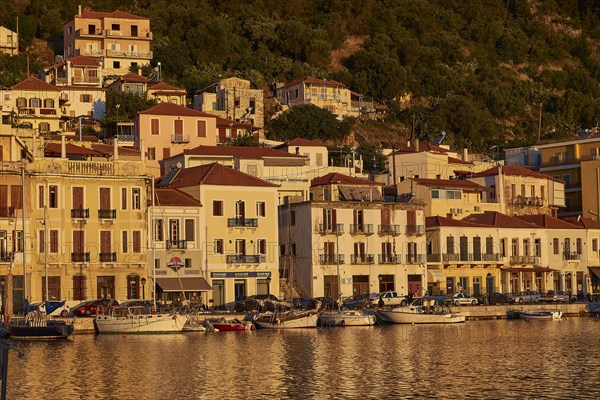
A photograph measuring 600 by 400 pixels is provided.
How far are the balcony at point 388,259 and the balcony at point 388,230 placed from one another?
1.55 metres

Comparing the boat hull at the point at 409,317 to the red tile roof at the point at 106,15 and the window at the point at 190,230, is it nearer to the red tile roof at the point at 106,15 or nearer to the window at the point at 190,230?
the window at the point at 190,230

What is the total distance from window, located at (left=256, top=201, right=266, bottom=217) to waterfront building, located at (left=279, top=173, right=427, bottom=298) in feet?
7.44

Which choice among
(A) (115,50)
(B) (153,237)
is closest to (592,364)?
(B) (153,237)

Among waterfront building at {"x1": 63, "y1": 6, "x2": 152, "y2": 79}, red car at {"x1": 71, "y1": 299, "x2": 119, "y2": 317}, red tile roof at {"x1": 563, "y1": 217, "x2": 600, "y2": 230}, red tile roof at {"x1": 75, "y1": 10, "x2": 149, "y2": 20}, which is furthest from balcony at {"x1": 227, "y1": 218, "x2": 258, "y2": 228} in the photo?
red tile roof at {"x1": 75, "y1": 10, "x2": 149, "y2": 20}

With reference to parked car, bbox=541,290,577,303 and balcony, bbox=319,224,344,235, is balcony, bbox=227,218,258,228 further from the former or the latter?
parked car, bbox=541,290,577,303

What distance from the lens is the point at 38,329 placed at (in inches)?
2447

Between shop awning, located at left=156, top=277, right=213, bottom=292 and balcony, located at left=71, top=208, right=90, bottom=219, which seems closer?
balcony, located at left=71, top=208, right=90, bottom=219

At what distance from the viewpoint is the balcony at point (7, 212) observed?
7281 centimetres

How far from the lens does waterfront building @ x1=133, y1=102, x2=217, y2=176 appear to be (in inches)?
4190

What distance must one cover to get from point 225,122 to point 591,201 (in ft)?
115

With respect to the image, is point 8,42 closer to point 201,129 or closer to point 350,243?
point 201,129

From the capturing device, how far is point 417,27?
174 m

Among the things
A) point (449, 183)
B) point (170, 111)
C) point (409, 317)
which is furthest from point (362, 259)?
point (170, 111)

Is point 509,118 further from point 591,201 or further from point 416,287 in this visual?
point 416,287
